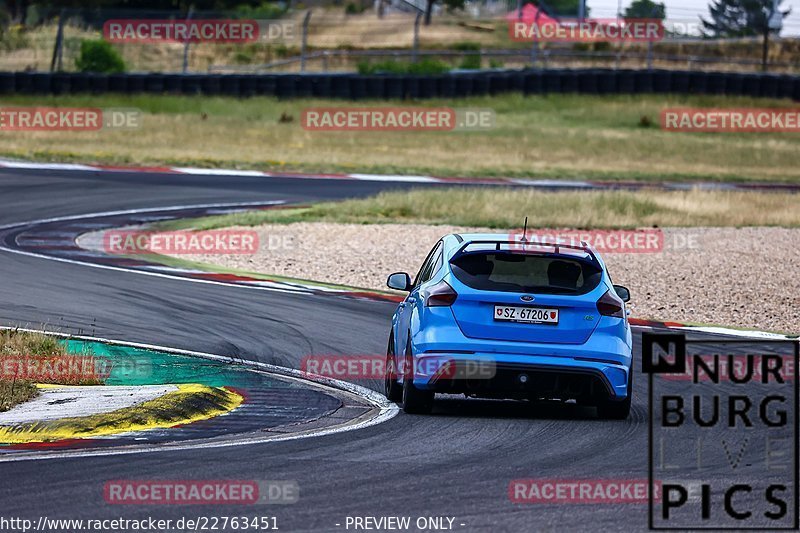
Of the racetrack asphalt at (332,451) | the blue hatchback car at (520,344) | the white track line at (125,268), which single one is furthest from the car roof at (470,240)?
the white track line at (125,268)

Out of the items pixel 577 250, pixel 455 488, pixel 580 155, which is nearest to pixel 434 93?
pixel 580 155

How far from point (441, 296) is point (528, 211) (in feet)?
57.3

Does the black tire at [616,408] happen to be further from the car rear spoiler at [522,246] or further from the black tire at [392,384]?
the black tire at [392,384]

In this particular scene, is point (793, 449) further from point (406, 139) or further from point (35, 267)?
point (406, 139)

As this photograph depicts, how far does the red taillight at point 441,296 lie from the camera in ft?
33.5

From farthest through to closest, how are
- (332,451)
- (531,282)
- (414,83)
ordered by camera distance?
(414,83), (531,282), (332,451)

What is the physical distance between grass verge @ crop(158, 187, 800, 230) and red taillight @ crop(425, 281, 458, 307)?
1503 cm

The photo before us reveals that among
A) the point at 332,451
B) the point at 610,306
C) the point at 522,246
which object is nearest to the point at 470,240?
the point at 522,246

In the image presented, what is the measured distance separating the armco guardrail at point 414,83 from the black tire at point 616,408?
34.5 m

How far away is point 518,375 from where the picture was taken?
10.0m

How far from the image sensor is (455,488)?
→ 25.5 ft

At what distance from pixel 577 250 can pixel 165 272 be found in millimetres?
10213

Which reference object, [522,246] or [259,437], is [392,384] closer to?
[522,246]

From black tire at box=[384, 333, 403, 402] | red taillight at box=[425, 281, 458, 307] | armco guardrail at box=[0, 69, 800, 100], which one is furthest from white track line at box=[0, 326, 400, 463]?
armco guardrail at box=[0, 69, 800, 100]
